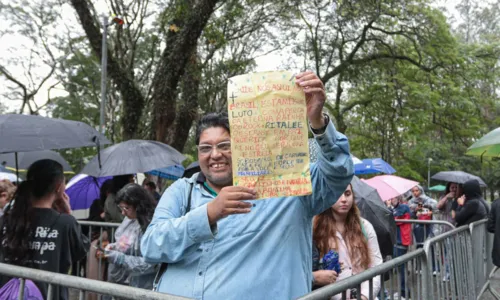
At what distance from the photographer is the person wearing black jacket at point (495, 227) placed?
6.11 metres

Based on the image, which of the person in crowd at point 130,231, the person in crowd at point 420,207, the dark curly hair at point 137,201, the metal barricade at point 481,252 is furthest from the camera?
the person in crowd at point 420,207

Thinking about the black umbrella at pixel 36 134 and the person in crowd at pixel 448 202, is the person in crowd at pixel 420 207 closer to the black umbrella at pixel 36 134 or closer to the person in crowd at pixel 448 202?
the person in crowd at pixel 448 202

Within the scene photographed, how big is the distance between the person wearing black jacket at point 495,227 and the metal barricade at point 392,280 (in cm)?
314

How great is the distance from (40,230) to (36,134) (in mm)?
1064

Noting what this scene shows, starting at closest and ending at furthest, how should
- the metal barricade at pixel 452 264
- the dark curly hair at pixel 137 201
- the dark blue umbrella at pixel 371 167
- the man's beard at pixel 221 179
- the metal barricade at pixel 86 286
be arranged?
1. the metal barricade at pixel 86 286
2. the man's beard at pixel 221 179
3. the metal barricade at pixel 452 264
4. the dark curly hair at pixel 137 201
5. the dark blue umbrella at pixel 371 167

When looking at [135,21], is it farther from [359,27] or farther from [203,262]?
[203,262]

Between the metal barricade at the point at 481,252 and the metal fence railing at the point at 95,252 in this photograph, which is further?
the metal barricade at the point at 481,252

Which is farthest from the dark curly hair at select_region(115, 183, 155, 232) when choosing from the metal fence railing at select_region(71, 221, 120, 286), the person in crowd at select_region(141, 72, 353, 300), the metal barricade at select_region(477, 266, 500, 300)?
the metal barricade at select_region(477, 266, 500, 300)

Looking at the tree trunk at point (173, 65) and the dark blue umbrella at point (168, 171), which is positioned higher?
the tree trunk at point (173, 65)

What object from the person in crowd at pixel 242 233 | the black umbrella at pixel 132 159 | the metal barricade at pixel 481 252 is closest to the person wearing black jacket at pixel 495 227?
the metal barricade at pixel 481 252

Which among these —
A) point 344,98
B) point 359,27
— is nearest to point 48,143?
point 359,27

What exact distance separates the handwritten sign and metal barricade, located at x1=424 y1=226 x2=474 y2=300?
2.15 meters

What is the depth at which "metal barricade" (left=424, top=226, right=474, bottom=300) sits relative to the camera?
13.5 ft

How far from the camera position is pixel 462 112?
16.2m
